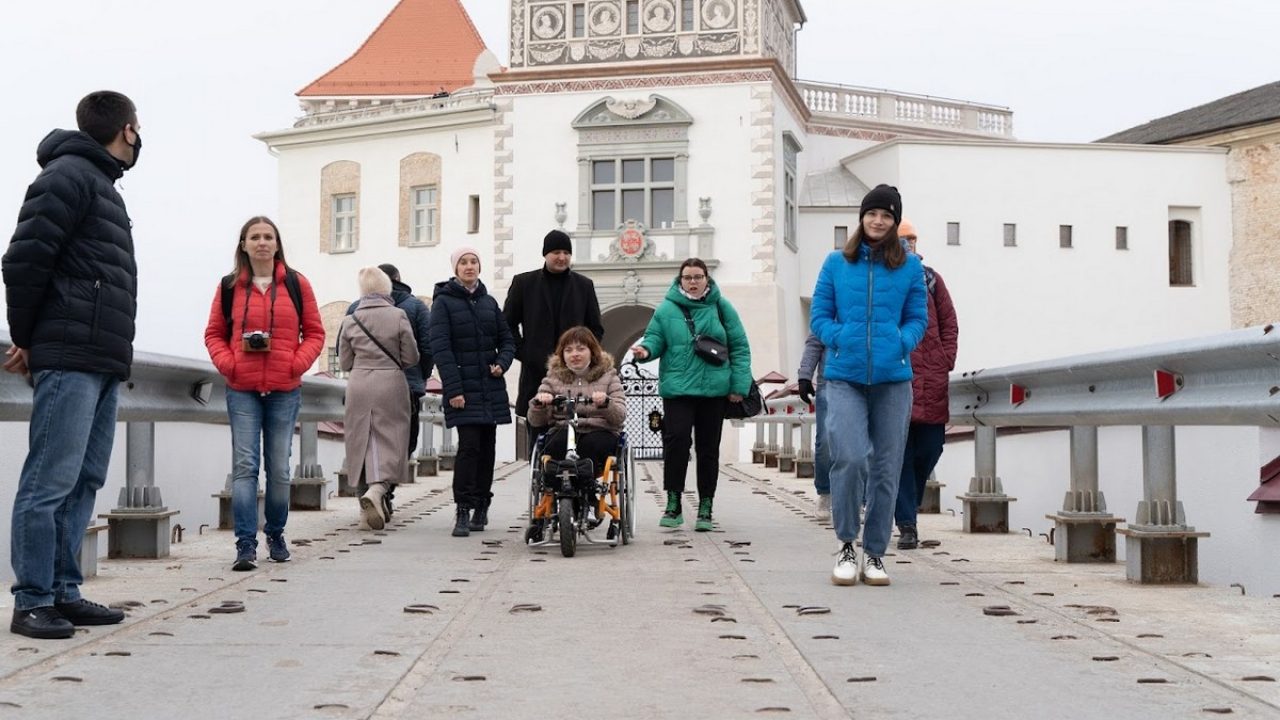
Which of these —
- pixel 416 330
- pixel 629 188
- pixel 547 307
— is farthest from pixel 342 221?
pixel 547 307

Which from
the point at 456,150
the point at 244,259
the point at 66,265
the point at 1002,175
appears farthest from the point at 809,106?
the point at 66,265

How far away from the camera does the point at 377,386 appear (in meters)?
11.8

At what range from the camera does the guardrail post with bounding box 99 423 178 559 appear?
30.4 ft

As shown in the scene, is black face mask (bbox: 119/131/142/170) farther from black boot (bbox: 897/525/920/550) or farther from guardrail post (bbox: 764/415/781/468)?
guardrail post (bbox: 764/415/781/468)

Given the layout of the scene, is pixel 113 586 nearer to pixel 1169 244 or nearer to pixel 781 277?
pixel 781 277

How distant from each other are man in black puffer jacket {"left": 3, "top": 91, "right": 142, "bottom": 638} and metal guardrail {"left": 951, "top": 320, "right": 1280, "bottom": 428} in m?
4.37

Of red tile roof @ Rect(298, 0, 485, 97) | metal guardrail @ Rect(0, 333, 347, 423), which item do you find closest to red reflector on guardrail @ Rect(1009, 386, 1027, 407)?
metal guardrail @ Rect(0, 333, 347, 423)

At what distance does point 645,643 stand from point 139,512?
14.4 feet

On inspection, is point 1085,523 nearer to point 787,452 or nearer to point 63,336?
point 63,336

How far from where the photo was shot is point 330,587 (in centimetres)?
775

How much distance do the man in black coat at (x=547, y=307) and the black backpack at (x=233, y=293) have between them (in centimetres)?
256

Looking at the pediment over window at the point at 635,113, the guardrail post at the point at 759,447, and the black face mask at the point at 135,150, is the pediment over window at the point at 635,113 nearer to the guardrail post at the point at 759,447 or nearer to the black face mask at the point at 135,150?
the guardrail post at the point at 759,447

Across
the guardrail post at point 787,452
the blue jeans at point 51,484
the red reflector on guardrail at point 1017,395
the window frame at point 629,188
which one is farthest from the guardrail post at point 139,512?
the window frame at point 629,188

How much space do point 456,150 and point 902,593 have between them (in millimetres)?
40366
